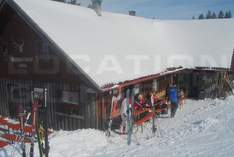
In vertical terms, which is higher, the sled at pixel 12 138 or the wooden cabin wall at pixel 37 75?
the wooden cabin wall at pixel 37 75

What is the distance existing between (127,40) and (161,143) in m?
8.61

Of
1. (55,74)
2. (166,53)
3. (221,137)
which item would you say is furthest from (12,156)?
(166,53)

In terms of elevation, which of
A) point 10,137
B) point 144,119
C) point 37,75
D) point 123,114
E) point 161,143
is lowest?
point 161,143

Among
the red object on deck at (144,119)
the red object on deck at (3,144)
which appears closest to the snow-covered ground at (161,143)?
the red object on deck at (144,119)

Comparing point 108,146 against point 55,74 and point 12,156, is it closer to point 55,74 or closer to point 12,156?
point 12,156

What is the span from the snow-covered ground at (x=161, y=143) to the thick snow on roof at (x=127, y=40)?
2.40 meters

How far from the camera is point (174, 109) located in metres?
16.4

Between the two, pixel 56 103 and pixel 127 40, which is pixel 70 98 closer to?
pixel 56 103

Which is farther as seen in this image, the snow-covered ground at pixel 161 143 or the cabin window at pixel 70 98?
the cabin window at pixel 70 98

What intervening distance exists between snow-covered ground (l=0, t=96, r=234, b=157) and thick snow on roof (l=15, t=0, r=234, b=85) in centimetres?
240

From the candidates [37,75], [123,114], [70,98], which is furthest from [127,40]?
[123,114]

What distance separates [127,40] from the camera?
60.7 feet

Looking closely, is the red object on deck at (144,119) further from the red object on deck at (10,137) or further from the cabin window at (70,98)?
the red object on deck at (10,137)

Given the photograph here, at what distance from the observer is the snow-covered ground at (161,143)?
391 inches
